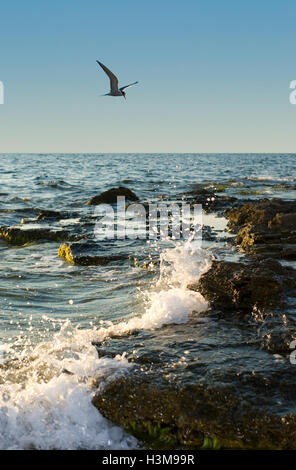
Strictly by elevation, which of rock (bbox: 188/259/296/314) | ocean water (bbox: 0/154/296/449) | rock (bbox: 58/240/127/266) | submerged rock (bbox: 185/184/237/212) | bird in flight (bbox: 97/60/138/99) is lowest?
ocean water (bbox: 0/154/296/449)

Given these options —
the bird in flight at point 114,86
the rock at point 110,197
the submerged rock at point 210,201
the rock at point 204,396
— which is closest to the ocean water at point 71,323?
the rock at point 204,396

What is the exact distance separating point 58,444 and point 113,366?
1004mm

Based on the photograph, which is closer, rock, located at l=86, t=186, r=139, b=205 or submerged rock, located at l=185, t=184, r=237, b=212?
submerged rock, located at l=185, t=184, r=237, b=212

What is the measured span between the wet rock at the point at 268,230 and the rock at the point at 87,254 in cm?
287

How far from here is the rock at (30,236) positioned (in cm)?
1187

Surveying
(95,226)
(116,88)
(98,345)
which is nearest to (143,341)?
(98,345)

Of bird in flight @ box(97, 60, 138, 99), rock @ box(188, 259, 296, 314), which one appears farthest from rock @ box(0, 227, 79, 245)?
rock @ box(188, 259, 296, 314)

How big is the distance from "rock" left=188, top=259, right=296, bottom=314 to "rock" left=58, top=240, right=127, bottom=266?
10.8ft

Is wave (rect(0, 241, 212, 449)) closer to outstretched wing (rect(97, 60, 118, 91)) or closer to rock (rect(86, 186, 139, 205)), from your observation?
outstretched wing (rect(97, 60, 118, 91))

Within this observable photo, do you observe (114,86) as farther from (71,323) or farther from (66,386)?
(66,386)

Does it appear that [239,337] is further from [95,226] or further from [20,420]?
[95,226]

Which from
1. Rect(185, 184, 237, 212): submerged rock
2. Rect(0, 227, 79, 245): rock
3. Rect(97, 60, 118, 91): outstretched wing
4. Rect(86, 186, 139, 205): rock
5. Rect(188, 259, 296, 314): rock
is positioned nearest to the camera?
Rect(188, 259, 296, 314): rock

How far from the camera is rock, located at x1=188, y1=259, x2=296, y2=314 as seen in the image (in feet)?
19.6

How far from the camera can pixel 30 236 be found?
12086 millimetres
